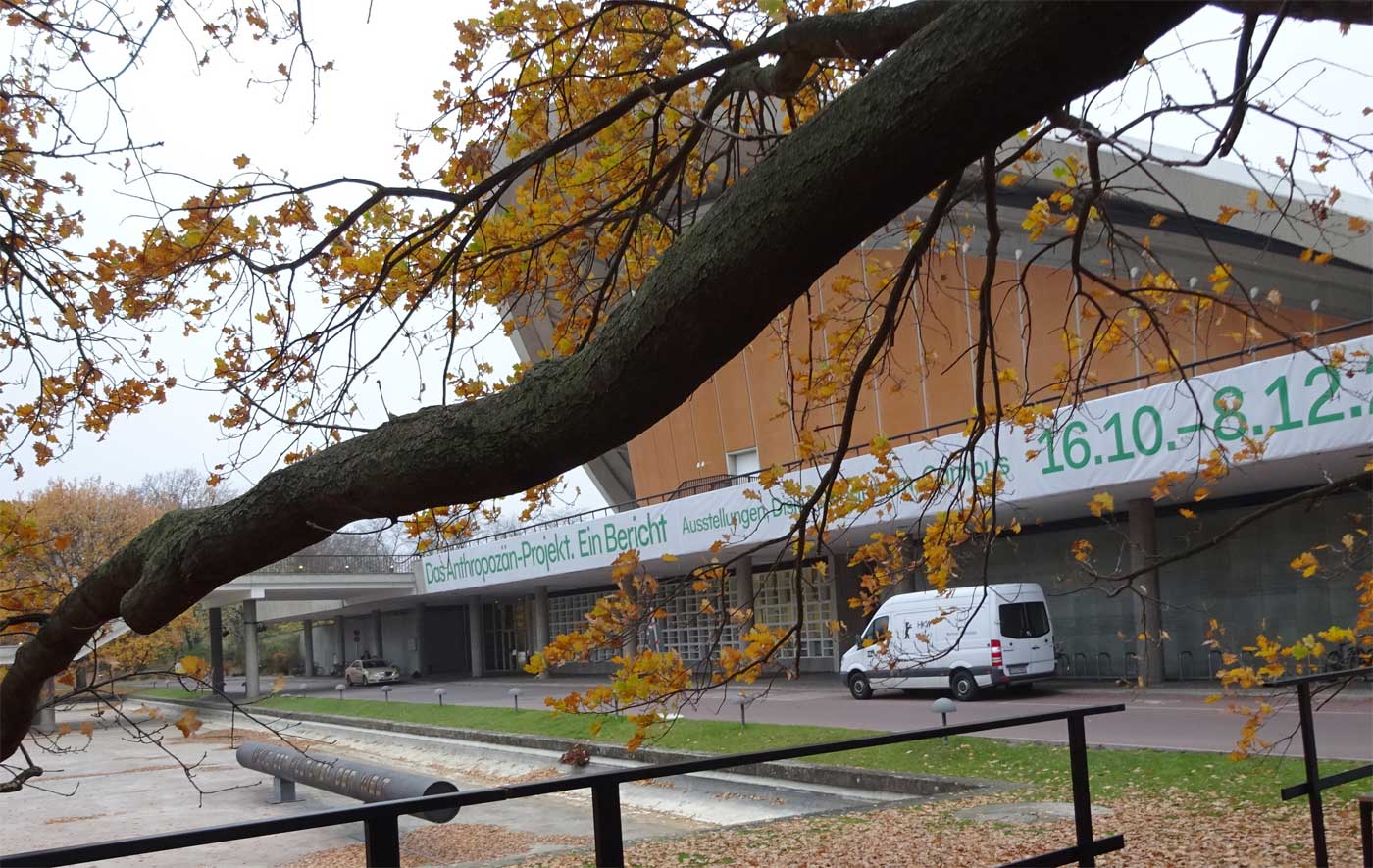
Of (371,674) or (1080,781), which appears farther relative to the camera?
(371,674)

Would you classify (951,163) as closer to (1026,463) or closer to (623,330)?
(623,330)

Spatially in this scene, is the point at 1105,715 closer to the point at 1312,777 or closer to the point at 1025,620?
the point at 1025,620

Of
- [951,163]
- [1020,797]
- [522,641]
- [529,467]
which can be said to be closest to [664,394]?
[529,467]

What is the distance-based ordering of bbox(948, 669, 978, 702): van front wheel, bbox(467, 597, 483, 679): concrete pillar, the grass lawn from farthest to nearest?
→ 1. bbox(467, 597, 483, 679): concrete pillar
2. bbox(948, 669, 978, 702): van front wheel
3. the grass lawn

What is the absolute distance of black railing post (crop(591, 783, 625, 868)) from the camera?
135 inches

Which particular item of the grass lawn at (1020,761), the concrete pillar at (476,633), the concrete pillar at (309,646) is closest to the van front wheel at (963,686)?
the grass lawn at (1020,761)

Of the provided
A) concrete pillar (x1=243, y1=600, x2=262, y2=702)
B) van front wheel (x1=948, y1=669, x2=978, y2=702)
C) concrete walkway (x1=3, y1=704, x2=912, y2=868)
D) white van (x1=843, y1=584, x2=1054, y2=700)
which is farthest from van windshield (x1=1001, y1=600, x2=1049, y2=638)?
concrete pillar (x1=243, y1=600, x2=262, y2=702)

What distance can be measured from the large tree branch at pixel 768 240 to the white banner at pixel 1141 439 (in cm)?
456

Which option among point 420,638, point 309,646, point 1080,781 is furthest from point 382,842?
point 309,646

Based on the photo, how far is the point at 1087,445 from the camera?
17859 mm

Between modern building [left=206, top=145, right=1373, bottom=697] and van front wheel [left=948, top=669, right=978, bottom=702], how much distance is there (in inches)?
81.6

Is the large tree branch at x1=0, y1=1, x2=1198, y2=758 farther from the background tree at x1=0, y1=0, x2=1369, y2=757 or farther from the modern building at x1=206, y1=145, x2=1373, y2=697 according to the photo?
the modern building at x1=206, y1=145, x2=1373, y2=697

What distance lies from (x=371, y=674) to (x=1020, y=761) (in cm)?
3811

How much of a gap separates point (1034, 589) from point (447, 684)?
2578 centimetres
